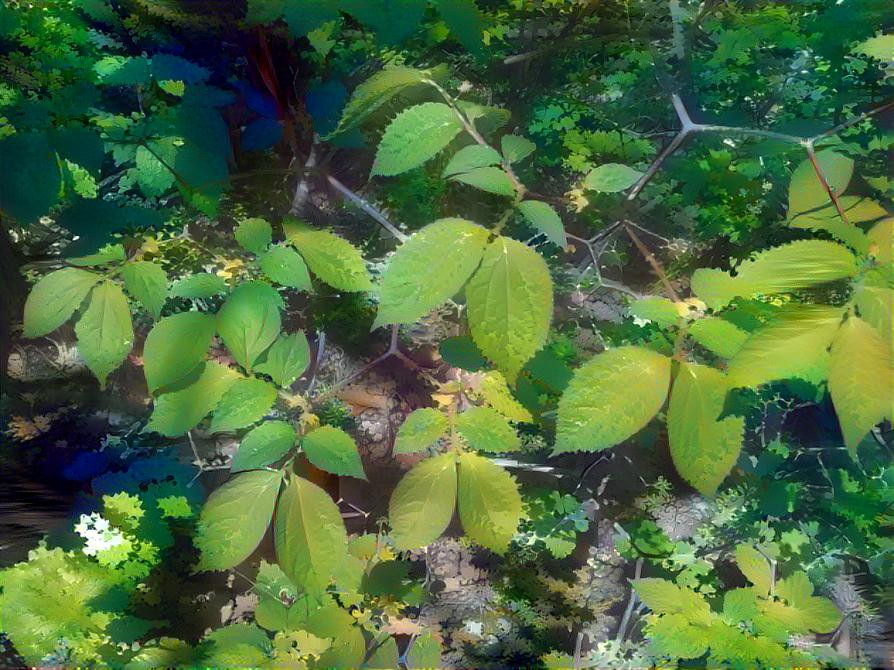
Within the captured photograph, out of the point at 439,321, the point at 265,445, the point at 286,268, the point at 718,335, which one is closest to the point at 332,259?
the point at 286,268

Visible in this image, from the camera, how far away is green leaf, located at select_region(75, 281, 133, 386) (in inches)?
36.3

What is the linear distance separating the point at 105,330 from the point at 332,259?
347 mm

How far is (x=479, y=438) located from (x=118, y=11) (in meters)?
0.77

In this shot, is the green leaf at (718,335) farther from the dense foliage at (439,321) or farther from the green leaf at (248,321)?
the green leaf at (248,321)

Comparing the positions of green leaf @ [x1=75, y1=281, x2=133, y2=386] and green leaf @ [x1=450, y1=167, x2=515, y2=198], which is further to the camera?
green leaf @ [x1=75, y1=281, x2=133, y2=386]

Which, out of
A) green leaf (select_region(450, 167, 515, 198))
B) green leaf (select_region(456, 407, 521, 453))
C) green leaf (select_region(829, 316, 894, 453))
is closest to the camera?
green leaf (select_region(829, 316, 894, 453))

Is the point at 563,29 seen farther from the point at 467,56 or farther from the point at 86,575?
the point at 86,575

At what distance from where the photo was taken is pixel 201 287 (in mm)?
926

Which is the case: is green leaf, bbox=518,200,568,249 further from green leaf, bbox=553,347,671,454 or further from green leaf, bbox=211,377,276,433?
green leaf, bbox=211,377,276,433

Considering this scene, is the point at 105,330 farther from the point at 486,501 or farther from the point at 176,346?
the point at 486,501

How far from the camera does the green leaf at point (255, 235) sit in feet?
3.02

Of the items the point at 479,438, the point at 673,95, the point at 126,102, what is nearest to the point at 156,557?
the point at 479,438

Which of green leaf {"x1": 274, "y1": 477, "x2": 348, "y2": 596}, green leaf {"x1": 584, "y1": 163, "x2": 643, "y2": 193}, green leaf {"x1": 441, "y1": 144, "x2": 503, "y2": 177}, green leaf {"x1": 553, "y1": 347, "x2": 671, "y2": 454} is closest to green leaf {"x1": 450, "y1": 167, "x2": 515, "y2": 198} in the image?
green leaf {"x1": 441, "y1": 144, "x2": 503, "y2": 177}

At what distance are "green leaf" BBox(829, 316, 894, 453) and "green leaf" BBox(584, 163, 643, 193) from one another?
0.32 m
